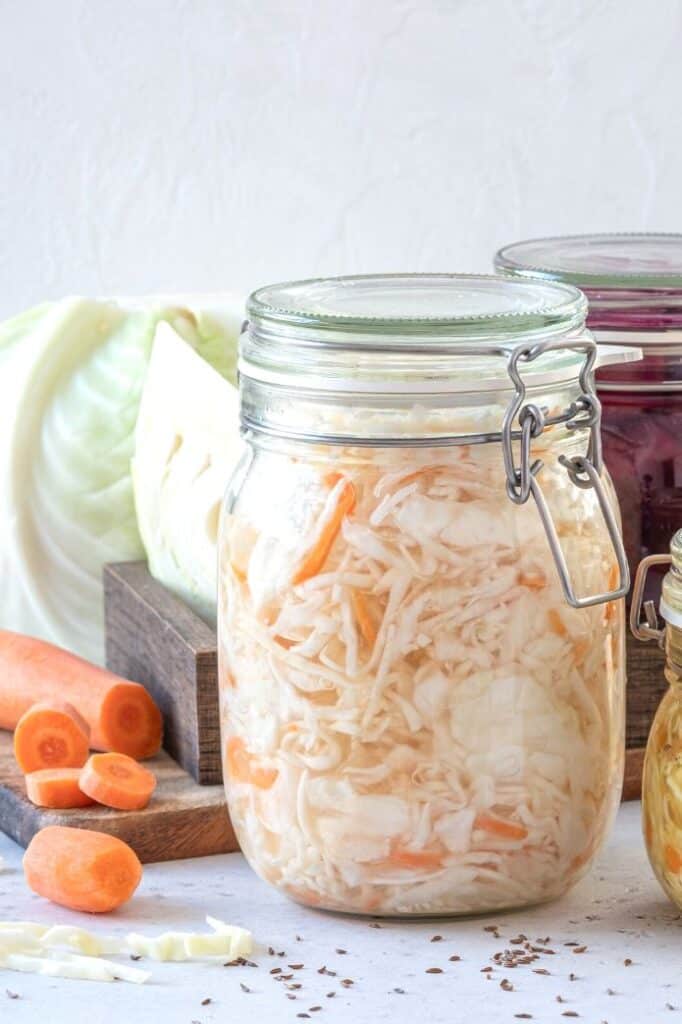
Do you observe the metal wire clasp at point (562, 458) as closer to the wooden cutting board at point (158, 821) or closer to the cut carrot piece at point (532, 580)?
the cut carrot piece at point (532, 580)

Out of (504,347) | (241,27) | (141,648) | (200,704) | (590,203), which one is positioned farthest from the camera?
(590,203)

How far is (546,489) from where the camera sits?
108 cm

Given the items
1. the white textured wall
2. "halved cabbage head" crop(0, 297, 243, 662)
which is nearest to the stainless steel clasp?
"halved cabbage head" crop(0, 297, 243, 662)

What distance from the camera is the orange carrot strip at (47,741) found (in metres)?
1.30

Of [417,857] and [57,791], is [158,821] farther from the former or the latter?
[417,857]

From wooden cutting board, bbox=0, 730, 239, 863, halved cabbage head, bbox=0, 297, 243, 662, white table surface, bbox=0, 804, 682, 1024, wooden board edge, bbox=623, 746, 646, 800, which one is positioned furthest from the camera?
halved cabbage head, bbox=0, 297, 243, 662

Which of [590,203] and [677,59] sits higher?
[677,59]

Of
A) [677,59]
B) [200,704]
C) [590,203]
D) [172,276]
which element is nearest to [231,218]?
[172,276]

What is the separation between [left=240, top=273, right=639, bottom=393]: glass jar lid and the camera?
3.39 ft

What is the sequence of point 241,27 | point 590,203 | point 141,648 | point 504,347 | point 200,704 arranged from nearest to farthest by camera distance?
point 504,347
point 200,704
point 141,648
point 241,27
point 590,203

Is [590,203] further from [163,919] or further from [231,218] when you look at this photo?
[163,919]

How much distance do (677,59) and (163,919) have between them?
136 centimetres

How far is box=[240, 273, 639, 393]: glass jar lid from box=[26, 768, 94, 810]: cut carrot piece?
1.13 ft

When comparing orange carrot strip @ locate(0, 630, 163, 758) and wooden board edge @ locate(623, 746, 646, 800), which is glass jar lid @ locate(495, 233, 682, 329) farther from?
orange carrot strip @ locate(0, 630, 163, 758)
